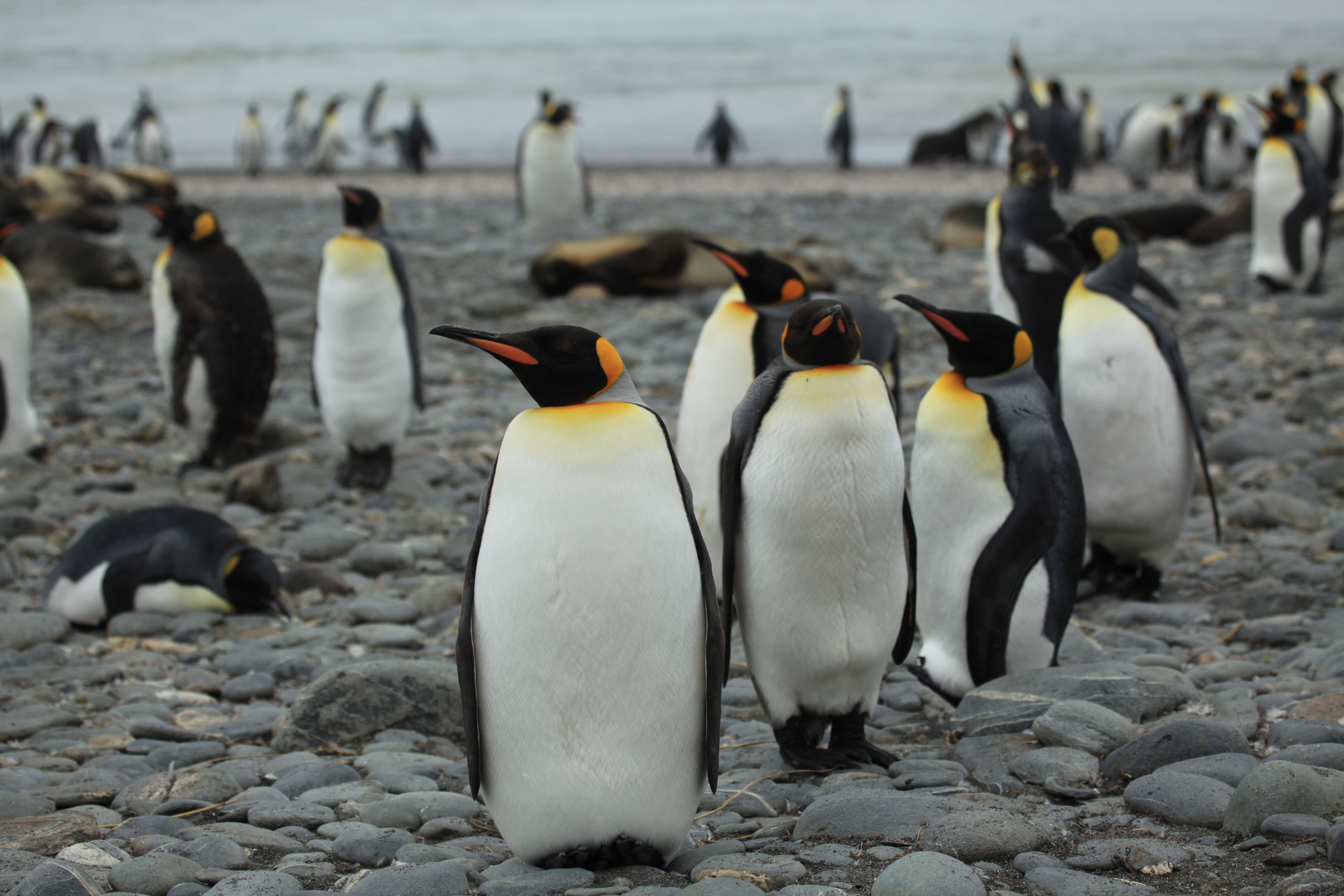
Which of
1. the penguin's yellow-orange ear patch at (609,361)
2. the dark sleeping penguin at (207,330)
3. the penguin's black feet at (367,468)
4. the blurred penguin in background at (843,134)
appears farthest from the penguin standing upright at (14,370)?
the blurred penguin in background at (843,134)

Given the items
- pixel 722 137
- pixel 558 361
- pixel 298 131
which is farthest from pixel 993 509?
pixel 298 131

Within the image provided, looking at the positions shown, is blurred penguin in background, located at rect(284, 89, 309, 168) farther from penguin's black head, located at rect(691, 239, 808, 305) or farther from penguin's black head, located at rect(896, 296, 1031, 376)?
penguin's black head, located at rect(896, 296, 1031, 376)

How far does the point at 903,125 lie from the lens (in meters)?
36.4

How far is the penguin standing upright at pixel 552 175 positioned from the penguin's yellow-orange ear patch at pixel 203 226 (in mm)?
8803

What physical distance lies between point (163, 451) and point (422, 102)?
4021cm

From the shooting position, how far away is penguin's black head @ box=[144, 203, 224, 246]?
6188 millimetres

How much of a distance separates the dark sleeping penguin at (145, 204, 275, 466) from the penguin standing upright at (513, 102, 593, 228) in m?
8.76

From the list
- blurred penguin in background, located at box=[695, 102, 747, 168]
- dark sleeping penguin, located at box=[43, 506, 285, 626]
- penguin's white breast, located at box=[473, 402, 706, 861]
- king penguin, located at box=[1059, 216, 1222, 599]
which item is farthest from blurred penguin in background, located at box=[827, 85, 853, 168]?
penguin's white breast, located at box=[473, 402, 706, 861]

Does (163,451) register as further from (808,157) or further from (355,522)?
(808,157)

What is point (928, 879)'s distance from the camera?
226cm

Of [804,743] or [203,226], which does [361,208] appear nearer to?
[203,226]

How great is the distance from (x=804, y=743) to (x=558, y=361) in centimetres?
131

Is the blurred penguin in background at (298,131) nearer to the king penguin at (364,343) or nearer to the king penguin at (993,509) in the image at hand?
the king penguin at (364,343)

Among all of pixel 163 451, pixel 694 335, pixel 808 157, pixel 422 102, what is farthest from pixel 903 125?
pixel 163 451
